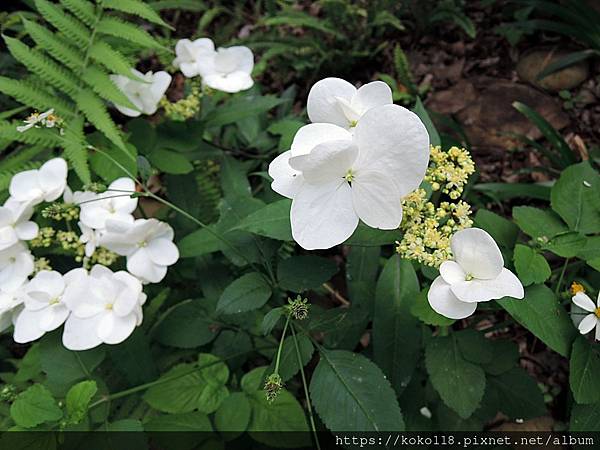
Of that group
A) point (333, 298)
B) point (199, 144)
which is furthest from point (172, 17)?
point (333, 298)

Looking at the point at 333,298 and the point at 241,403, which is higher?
the point at 241,403

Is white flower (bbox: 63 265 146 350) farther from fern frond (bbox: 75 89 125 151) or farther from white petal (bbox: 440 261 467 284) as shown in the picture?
white petal (bbox: 440 261 467 284)

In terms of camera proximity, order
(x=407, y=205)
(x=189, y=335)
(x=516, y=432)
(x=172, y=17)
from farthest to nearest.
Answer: (x=172, y=17) → (x=516, y=432) → (x=189, y=335) → (x=407, y=205)

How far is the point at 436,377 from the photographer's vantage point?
1.27m

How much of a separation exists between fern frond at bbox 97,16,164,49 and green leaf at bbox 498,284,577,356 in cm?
146

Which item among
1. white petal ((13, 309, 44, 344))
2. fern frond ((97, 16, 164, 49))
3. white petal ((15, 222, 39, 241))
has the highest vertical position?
fern frond ((97, 16, 164, 49))

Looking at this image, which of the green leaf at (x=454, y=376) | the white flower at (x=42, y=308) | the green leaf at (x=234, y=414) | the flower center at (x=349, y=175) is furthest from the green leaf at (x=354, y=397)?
the white flower at (x=42, y=308)

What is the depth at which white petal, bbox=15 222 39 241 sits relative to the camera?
4.66 ft

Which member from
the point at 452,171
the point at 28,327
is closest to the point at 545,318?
the point at 452,171

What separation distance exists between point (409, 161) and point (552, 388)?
1.52 meters

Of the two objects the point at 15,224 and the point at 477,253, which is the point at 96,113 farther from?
the point at 477,253

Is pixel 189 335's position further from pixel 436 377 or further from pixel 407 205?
pixel 407 205

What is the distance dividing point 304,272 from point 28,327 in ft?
2.53

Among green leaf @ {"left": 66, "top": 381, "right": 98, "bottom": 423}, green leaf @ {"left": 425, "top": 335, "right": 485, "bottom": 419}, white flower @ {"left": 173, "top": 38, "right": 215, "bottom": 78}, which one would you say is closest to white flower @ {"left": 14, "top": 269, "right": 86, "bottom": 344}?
green leaf @ {"left": 66, "top": 381, "right": 98, "bottom": 423}
